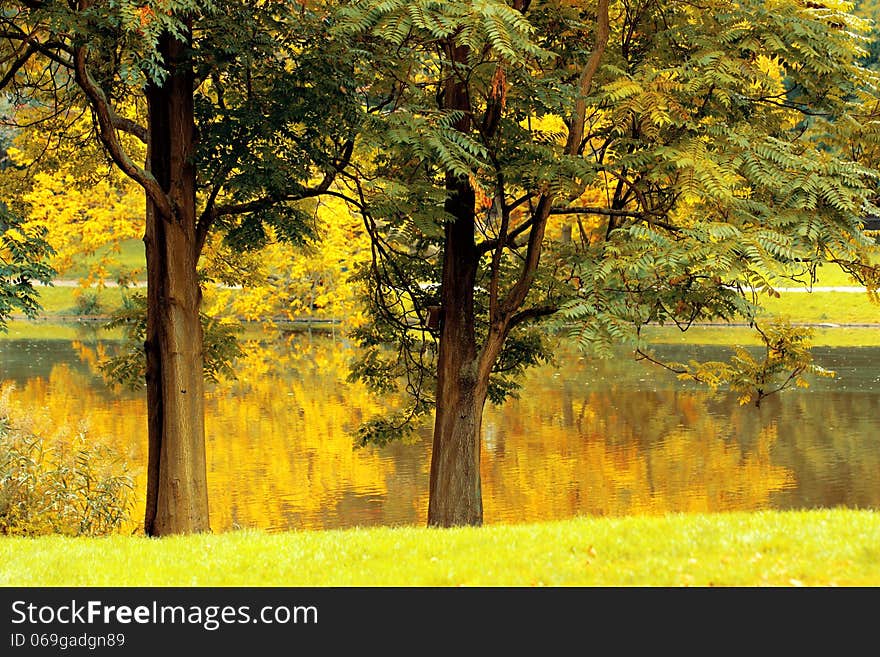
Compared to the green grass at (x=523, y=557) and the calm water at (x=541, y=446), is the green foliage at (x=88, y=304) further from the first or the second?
the green grass at (x=523, y=557)

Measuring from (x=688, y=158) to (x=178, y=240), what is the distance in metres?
5.93

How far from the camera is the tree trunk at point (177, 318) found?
12.6 m

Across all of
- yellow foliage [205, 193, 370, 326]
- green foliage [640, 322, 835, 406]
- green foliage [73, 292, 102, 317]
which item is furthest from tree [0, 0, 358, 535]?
green foliage [73, 292, 102, 317]

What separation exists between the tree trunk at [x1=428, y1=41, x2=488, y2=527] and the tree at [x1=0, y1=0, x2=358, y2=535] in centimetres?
169

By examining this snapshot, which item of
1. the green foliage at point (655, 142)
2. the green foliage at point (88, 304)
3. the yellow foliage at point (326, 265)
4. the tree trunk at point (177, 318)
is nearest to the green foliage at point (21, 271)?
the tree trunk at point (177, 318)

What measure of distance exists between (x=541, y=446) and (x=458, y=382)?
27.1ft

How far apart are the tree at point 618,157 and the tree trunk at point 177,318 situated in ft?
7.06

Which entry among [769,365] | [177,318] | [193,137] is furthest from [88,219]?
[769,365]

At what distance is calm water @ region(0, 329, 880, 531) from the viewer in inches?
675

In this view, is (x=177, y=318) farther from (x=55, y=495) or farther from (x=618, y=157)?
(x=618, y=157)

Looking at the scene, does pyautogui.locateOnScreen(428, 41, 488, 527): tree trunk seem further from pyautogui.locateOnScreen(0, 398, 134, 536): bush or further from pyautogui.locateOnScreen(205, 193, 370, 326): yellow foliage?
pyautogui.locateOnScreen(205, 193, 370, 326): yellow foliage

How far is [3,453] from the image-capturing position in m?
13.8
